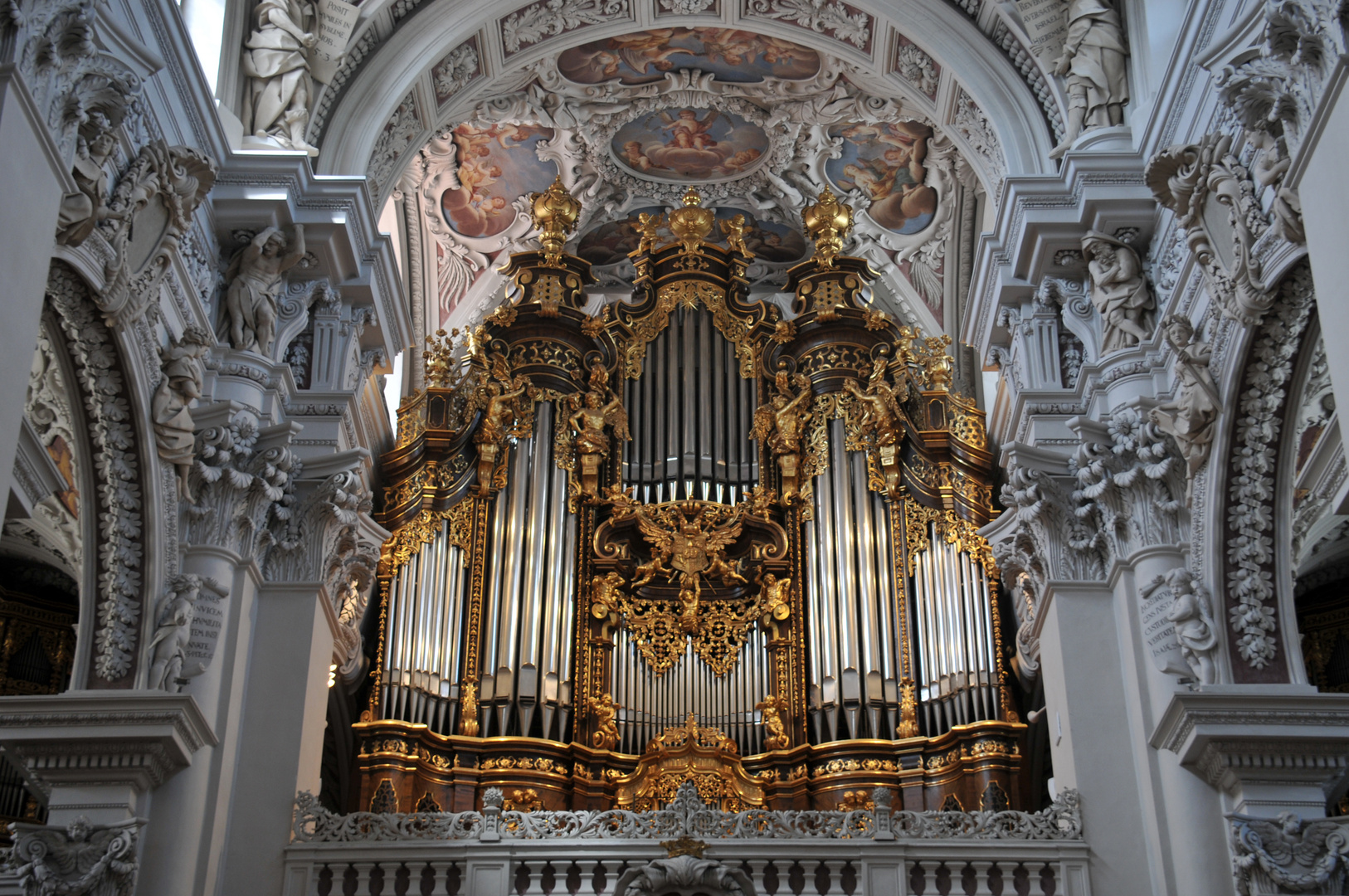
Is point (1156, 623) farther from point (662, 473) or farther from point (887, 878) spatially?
point (662, 473)

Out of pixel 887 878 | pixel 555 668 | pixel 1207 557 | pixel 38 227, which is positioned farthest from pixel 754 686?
pixel 38 227

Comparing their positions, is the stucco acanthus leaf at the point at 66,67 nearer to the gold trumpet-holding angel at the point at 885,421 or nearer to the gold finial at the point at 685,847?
the gold finial at the point at 685,847

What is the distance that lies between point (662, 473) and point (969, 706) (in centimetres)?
392

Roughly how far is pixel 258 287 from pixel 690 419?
5.09 metres

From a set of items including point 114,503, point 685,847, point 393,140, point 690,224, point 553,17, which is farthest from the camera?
point 690,224

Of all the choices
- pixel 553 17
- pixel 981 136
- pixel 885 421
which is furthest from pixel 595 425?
pixel 981 136

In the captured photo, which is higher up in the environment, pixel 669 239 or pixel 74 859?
pixel 669 239

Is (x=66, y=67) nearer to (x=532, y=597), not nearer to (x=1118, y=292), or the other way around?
(x=532, y=597)

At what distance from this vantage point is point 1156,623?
10.4 meters

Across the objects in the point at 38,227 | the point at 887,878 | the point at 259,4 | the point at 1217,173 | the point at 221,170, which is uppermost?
the point at 259,4

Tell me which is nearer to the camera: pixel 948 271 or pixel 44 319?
pixel 44 319

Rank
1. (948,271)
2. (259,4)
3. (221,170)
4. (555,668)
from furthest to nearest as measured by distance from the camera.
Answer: (948,271)
(555,668)
(259,4)
(221,170)

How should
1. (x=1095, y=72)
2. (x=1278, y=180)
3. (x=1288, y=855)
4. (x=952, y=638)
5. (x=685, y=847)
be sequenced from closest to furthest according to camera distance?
1. (x=1278, y=180)
2. (x=1288, y=855)
3. (x=685, y=847)
4. (x=1095, y=72)
5. (x=952, y=638)

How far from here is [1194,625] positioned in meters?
9.93
